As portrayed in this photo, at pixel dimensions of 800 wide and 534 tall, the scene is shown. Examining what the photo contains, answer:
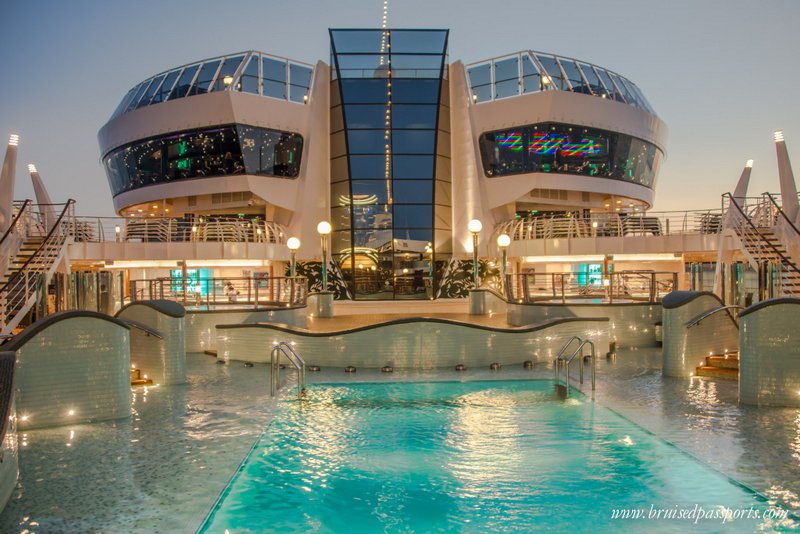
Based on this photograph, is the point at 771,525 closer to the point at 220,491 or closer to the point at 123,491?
the point at 220,491

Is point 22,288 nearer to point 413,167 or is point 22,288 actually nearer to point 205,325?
point 205,325

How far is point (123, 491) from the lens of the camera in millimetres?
5641

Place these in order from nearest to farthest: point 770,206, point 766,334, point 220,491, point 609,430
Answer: point 220,491 < point 609,430 < point 766,334 < point 770,206

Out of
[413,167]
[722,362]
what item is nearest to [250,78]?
[413,167]

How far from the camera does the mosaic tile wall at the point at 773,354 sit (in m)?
8.71

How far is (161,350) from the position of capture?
1107 centimetres

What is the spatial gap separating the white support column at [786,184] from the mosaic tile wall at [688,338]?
10.2 m

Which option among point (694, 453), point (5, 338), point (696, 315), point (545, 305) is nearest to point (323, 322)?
point (545, 305)

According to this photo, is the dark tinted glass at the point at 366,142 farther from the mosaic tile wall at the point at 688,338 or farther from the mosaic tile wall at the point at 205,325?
the mosaic tile wall at the point at 688,338

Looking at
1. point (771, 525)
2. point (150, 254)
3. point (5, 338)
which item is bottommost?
point (771, 525)

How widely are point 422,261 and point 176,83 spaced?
1186cm

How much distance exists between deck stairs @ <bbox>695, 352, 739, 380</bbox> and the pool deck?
569mm

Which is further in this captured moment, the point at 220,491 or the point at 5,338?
the point at 5,338

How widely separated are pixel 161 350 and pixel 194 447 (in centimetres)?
441
